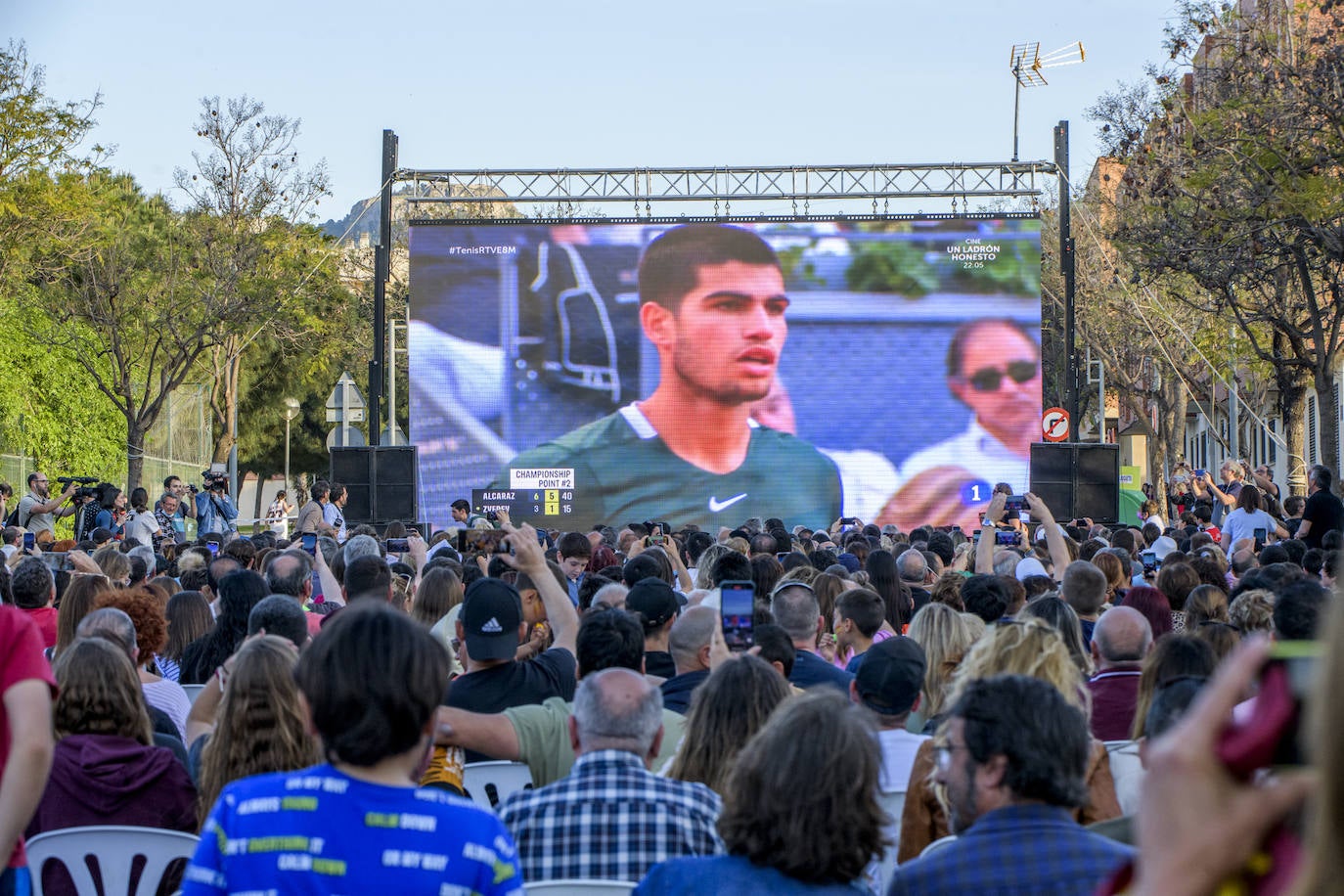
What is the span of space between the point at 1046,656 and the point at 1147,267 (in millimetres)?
13760

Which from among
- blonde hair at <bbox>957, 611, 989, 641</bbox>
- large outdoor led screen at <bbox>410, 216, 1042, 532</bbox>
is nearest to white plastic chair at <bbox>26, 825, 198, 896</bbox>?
blonde hair at <bbox>957, 611, 989, 641</bbox>

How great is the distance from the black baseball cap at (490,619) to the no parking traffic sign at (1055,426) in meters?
17.4


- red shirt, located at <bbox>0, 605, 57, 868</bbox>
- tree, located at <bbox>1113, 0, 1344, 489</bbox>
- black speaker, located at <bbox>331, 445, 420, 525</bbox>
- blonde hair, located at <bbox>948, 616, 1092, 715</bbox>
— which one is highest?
tree, located at <bbox>1113, 0, 1344, 489</bbox>

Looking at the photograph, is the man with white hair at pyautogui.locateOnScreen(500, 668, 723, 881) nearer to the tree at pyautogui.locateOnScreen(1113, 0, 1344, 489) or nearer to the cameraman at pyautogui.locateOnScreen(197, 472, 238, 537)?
the tree at pyautogui.locateOnScreen(1113, 0, 1344, 489)

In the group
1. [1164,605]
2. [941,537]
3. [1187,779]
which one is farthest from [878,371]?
[1187,779]

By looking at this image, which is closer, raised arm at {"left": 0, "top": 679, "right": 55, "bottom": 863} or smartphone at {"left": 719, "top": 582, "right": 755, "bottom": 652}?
raised arm at {"left": 0, "top": 679, "right": 55, "bottom": 863}

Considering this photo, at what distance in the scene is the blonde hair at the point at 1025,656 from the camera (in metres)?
4.20

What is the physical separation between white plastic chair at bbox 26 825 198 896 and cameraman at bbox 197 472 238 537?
45.1ft

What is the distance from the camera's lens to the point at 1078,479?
Answer: 20766mm

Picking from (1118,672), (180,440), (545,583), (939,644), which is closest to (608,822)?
(545,583)

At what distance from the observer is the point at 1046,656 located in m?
4.22

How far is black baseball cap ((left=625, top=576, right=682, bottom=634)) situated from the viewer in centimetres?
617

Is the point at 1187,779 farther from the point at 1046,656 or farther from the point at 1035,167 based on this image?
the point at 1035,167

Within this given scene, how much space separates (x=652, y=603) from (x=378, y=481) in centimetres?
1546
